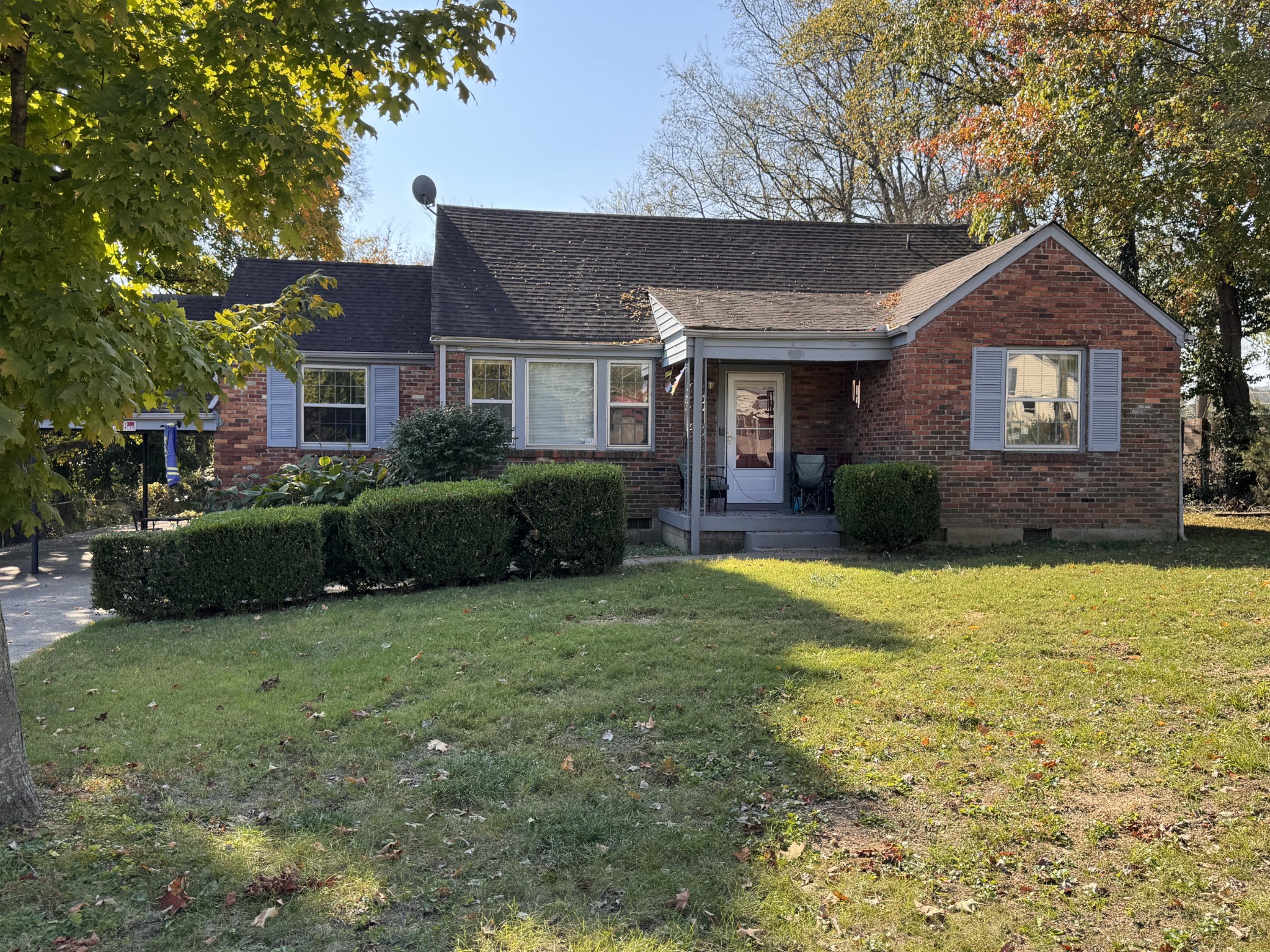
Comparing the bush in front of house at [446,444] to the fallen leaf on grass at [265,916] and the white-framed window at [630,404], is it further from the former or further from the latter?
the fallen leaf on grass at [265,916]

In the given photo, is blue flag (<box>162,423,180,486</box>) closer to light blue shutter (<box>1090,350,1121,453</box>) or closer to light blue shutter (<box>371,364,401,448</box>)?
light blue shutter (<box>371,364,401,448</box>)

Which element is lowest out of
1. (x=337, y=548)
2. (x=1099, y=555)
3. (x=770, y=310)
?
(x=1099, y=555)

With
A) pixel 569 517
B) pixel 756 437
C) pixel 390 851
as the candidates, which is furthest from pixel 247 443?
pixel 390 851

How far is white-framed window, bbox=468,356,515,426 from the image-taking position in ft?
48.8

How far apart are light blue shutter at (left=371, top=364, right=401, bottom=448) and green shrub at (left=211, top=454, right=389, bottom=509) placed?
1.84 m

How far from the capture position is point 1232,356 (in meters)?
19.6

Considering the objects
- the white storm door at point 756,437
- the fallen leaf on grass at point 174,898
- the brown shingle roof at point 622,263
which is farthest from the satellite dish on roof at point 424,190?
the fallen leaf on grass at point 174,898

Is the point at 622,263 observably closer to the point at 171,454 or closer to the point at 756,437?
the point at 756,437

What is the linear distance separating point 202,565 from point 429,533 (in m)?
2.39

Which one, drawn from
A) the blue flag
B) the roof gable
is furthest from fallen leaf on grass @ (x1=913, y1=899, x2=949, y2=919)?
the blue flag

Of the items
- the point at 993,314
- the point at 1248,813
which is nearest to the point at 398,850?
the point at 1248,813

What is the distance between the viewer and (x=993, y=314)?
1269cm

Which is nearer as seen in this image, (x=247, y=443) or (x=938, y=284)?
(x=938, y=284)

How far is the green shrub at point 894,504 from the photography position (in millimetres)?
11672
